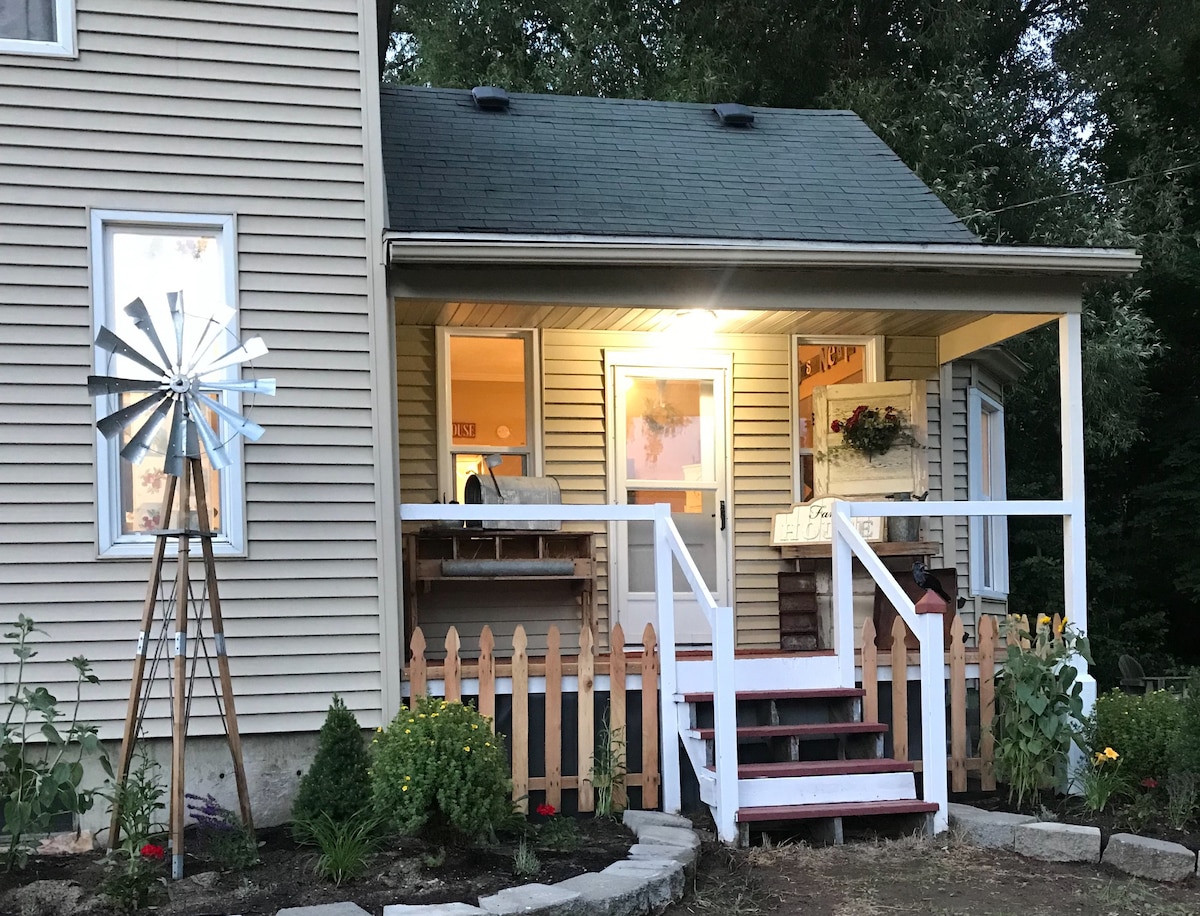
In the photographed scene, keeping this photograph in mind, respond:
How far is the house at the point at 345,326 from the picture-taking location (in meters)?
5.66

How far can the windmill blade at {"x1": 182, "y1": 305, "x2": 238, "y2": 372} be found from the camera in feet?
17.6

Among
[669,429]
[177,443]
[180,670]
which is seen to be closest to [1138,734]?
[669,429]

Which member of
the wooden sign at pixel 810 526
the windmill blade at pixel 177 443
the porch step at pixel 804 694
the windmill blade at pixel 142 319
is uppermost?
the windmill blade at pixel 142 319

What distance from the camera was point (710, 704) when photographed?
6.13 meters

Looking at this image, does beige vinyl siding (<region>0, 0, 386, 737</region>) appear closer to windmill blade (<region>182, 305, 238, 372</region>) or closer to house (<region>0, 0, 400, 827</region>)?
house (<region>0, 0, 400, 827</region>)

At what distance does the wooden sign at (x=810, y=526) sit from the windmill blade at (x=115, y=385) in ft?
14.2

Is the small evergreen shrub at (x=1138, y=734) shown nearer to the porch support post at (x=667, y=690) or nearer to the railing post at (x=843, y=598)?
the railing post at (x=843, y=598)

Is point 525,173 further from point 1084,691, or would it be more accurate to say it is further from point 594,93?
point 594,93

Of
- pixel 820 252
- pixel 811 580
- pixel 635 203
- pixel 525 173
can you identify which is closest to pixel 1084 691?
pixel 811 580

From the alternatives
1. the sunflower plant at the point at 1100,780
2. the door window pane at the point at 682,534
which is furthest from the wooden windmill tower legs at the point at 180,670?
the sunflower plant at the point at 1100,780

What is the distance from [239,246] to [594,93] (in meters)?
11.5

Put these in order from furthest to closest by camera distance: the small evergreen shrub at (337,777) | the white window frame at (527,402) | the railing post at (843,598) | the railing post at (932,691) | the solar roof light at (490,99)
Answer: the solar roof light at (490,99) < the white window frame at (527,402) < the railing post at (843,598) < the railing post at (932,691) < the small evergreen shrub at (337,777)

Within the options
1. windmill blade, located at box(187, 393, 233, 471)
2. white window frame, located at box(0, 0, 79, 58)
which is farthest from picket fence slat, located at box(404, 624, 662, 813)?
white window frame, located at box(0, 0, 79, 58)

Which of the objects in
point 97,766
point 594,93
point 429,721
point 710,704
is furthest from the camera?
point 594,93
